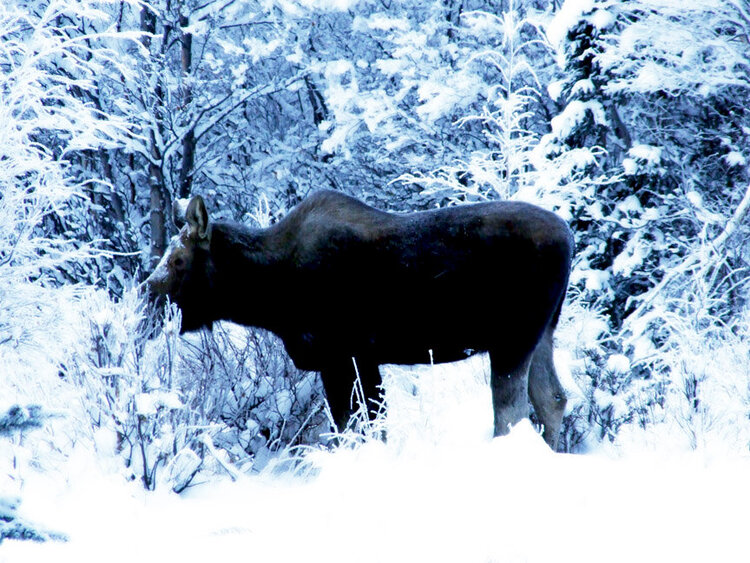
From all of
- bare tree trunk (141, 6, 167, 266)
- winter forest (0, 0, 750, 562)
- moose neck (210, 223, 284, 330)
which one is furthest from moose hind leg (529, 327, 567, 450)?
→ bare tree trunk (141, 6, 167, 266)

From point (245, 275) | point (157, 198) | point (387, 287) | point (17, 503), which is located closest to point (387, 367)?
point (245, 275)

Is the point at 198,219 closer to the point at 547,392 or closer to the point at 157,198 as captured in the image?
the point at 547,392

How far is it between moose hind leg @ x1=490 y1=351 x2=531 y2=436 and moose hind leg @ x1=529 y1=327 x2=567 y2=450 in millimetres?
481

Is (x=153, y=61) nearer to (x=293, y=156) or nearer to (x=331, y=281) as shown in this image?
(x=293, y=156)

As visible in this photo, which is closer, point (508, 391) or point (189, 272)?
point (508, 391)

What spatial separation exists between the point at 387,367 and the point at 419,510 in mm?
4433

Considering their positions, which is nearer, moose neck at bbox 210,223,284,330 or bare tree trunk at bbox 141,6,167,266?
moose neck at bbox 210,223,284,330

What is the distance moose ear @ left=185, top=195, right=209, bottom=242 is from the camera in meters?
5.68

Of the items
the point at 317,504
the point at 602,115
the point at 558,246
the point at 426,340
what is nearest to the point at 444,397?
the point at 426,340

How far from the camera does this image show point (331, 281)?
212 inches

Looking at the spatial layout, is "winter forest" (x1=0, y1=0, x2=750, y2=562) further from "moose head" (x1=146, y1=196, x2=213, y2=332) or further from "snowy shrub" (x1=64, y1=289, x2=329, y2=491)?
"moose head" (x1=146, y1=196, x2=213, y2=332)

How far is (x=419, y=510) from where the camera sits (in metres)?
3.89

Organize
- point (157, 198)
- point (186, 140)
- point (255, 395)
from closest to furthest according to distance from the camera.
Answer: point (255, 395) < point (157, 198) < point (186, 140)

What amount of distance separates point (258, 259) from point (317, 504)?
1911 mm
